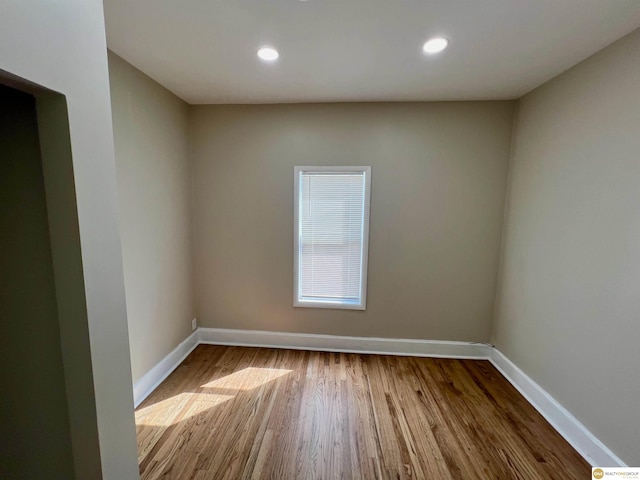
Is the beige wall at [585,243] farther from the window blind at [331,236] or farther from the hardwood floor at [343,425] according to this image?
the window blind at [331,236]

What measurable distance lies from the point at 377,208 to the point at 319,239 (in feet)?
2.21

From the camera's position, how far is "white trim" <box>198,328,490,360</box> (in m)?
2.81

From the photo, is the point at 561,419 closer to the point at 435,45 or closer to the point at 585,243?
the point at 585,243

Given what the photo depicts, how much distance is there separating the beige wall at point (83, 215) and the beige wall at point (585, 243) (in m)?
2.51

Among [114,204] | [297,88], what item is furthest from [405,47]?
[114,204]

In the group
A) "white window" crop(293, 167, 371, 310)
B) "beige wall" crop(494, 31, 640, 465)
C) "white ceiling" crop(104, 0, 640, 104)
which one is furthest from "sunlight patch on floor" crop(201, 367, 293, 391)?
"white ceiling" crop(104, 0, 640, 104)

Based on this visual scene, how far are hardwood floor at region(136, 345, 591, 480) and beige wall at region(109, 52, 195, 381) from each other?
0.51 meters

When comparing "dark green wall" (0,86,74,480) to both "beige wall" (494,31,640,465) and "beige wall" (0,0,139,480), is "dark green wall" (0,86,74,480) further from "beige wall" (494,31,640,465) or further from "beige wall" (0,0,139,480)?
"beige wall" (494,31,640,465)

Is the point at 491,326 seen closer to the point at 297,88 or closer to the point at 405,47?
the point at 405,47

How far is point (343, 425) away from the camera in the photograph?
1921 mm

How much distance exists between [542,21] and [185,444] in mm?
3237

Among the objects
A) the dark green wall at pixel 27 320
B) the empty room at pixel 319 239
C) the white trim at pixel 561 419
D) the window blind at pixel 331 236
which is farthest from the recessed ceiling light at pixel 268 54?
the white trim at pixel 561 419

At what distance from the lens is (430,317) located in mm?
2811

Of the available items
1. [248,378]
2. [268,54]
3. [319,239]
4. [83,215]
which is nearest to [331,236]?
[319,239]
